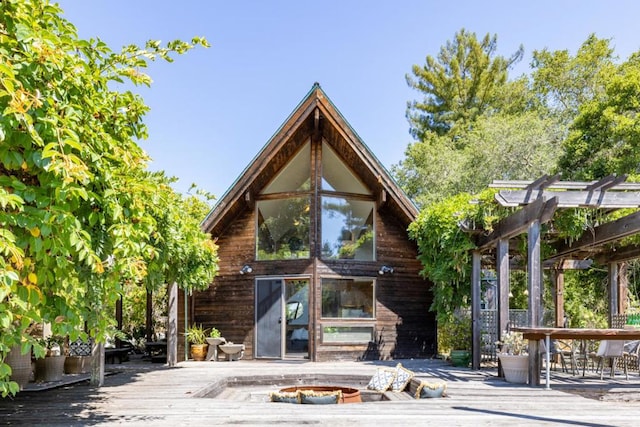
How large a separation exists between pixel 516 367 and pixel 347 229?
5073 mm

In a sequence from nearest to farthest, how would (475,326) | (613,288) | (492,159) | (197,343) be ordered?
(475,326) < (613,288) < (197,343) < (492,159)

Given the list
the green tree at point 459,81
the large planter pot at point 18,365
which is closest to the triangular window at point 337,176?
the large planter pot at point 18,365

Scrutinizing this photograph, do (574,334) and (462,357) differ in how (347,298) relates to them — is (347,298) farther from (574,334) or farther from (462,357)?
(574,334)

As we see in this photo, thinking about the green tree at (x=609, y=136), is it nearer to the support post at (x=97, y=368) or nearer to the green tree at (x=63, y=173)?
the support post at (x=97, y=368)

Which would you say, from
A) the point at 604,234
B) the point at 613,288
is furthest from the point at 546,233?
the point at 613,288

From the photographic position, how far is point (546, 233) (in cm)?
896

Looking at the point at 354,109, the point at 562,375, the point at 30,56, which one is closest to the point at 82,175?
the point at 30,56

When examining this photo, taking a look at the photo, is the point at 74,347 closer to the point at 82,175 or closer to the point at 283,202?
the point at 283,202

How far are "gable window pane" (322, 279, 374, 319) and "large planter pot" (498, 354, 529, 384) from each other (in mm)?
4312

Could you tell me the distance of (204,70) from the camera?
634 inches

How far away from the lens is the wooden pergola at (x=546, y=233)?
7.21 metres

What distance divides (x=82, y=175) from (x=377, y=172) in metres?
8.49

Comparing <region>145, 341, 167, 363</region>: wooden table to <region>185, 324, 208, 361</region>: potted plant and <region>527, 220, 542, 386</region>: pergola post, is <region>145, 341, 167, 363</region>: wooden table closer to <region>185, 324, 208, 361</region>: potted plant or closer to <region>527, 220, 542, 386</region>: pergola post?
<region>185, 324, 208, 361</region>: potted plant

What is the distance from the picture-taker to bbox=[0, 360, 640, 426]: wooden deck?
4957 millimetres
